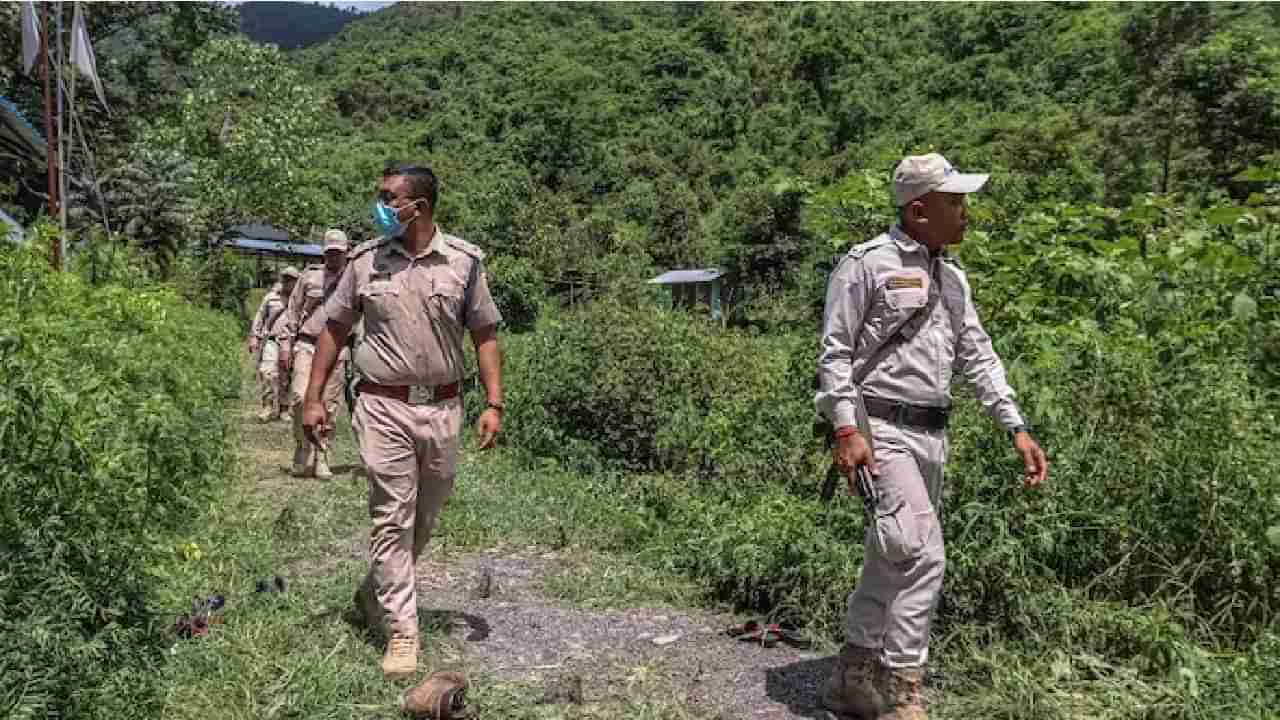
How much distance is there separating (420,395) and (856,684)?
6.87ft

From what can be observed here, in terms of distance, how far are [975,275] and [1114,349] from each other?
4.80 ft

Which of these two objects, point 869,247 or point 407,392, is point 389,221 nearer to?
point 407,392

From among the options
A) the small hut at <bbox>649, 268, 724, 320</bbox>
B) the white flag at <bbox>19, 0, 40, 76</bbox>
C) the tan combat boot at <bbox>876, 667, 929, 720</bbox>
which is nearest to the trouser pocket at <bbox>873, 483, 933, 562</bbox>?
the tan combat boot at <bbox>876, 667, 929, 720</bbox>

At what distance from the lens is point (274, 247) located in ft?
133

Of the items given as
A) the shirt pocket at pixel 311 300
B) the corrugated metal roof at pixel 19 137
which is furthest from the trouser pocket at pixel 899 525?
the corrugated metal roof at pixel 19 137

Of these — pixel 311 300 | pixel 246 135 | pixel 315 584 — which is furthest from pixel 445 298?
pixel 246 135

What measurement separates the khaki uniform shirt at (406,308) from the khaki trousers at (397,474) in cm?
14

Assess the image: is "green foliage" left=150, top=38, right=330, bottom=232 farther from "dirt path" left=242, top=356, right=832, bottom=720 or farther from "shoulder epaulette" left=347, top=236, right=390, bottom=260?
"shoulder epaulette" left=347, top=236, right=390, bottom=260

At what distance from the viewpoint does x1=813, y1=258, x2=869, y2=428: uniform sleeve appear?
3.86m

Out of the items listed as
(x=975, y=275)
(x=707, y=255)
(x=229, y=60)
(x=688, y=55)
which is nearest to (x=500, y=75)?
(x=688, y=55)

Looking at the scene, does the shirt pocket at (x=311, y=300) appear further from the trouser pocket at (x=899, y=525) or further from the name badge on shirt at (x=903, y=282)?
the trouser pocket at (x=899, y=525)

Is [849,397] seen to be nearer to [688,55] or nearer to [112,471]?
[112,471]

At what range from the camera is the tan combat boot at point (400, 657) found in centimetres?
432

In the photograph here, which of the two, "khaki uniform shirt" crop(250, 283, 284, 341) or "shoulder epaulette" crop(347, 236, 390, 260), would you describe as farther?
"khaki uniform shirt" crop(250, 283, 284, 341)
